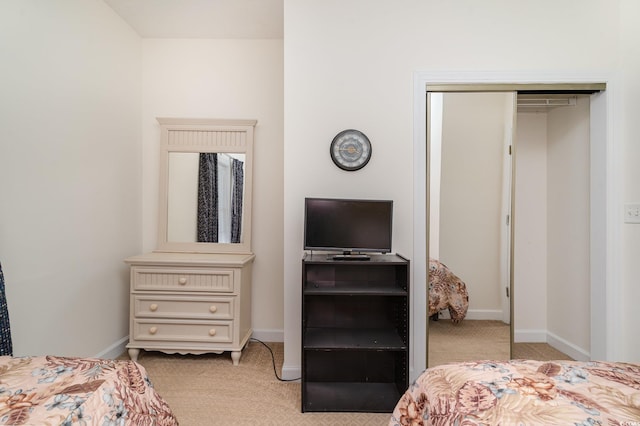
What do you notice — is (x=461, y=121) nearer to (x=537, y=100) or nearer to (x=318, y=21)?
(x=537, y=100)

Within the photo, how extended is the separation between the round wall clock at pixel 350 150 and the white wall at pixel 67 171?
1.82 m

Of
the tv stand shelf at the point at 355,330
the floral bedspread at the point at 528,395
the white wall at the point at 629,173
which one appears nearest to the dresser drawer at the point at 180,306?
the tv stand shelf at the point at 355,330

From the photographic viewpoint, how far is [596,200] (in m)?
2.38

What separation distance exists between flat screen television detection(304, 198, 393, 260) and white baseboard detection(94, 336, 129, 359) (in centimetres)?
188

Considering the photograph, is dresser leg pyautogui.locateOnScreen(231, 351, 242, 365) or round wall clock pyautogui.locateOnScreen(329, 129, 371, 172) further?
dresser leg pyautogui.locateOnScreen(231, 351, 242, 365)

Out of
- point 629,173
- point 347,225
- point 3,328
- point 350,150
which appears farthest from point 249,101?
point 629,173

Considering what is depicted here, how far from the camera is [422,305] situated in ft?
7.70

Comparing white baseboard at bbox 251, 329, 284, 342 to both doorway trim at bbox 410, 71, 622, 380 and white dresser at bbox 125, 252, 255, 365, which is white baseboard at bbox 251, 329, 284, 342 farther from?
doorway trim at bbox 410, 71, 622, 380

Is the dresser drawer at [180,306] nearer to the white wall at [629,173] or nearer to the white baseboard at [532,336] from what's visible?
the white baseboard at [532,336]

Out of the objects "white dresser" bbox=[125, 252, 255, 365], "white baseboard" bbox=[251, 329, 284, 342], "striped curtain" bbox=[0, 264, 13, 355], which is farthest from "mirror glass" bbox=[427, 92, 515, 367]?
"striped curtain" bbox=[0, 264, 13, 355]

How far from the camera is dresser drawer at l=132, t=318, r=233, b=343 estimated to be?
8.45 feet

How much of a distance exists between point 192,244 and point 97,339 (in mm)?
1002

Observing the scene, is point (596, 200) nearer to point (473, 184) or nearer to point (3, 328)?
point (473, 184)

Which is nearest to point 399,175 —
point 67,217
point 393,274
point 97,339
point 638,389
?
point 393,274
